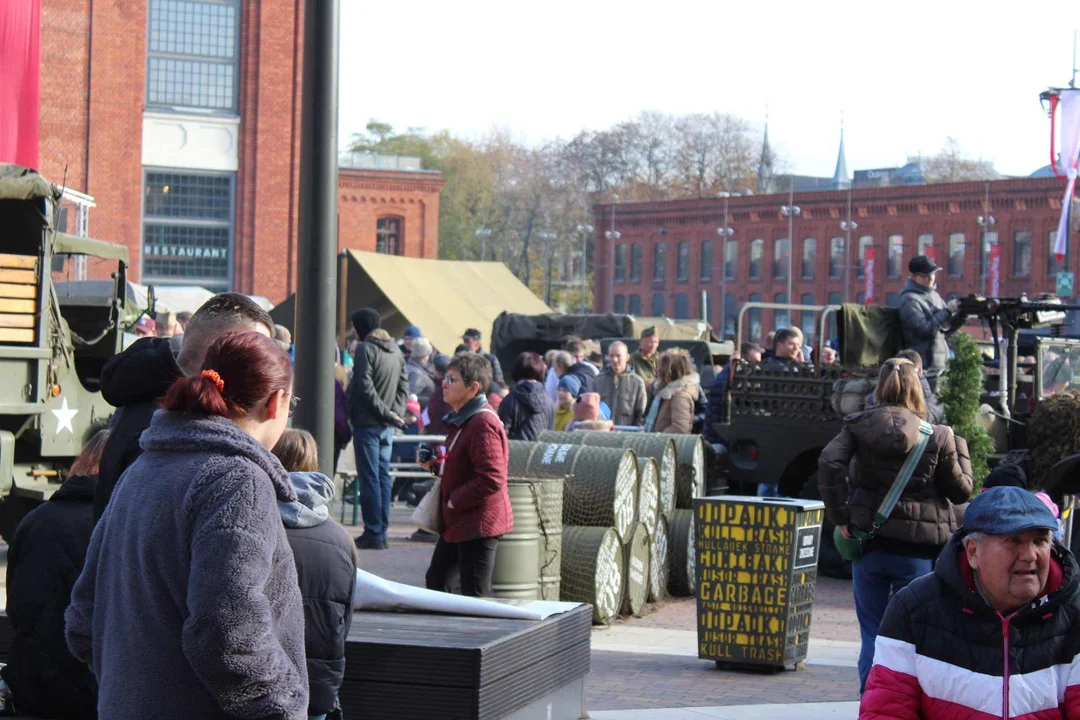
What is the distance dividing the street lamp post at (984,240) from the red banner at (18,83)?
204 feet

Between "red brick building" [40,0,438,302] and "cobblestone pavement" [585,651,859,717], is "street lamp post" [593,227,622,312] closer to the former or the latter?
"red brick building" [40,0,438,302]

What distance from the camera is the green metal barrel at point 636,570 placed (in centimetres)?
1128

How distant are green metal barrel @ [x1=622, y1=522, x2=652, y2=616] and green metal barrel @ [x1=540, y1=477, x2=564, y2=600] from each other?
90cm

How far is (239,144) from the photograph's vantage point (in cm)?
4266

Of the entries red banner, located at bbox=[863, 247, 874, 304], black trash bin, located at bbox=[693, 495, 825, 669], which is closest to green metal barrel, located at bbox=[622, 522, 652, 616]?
black trash bin, located at bbox=[693, 495, 825, 669]

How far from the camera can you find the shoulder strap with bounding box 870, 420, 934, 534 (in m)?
7.73

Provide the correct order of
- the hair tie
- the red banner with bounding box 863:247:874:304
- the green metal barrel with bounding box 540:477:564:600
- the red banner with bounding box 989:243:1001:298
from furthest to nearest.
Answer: the red banner with bounding box 863:247:874:304 < the red banner with bounding box 989:243:1001:298 < the green metal barrel with bounding box 540:477:564:600 < the hair tie

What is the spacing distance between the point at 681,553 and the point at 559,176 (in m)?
94.3

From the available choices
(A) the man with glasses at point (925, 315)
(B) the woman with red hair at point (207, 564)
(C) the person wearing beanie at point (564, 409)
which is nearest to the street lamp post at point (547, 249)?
(C) the person wearing beanie at point (564, 409)

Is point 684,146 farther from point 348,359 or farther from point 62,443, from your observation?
point 62,443

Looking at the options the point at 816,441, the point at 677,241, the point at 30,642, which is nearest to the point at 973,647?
the point at 30,642

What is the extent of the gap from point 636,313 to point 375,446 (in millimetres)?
81737

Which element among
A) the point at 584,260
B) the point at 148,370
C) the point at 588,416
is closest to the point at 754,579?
the point at 588,416

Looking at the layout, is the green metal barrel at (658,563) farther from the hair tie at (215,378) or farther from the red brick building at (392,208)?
the red brick building at (392,208)
